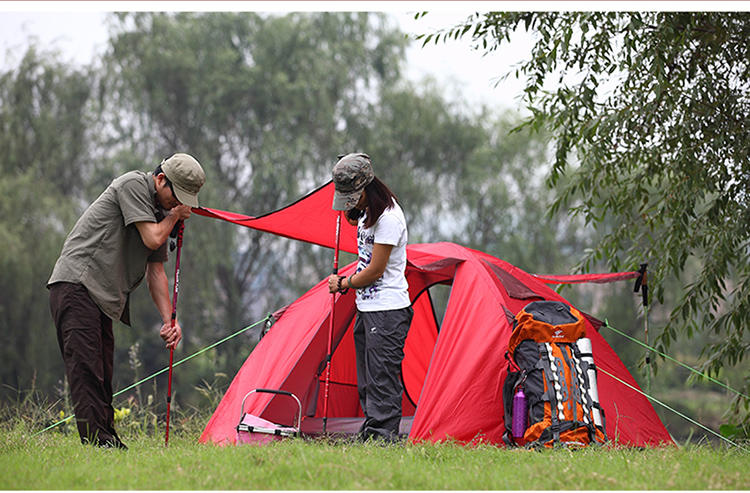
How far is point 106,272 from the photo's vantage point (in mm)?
3703

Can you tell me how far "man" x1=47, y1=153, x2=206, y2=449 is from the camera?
3611 mm

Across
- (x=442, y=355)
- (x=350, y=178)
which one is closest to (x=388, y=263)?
(x=350, y=178)

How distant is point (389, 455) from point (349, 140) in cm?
1361

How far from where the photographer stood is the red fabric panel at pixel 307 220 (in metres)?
4.52

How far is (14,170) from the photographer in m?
13.3

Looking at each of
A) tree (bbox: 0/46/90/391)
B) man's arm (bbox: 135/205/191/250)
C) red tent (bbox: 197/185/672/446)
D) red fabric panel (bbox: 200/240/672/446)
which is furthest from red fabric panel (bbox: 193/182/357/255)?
tree (bbox: 0/46/90/391)

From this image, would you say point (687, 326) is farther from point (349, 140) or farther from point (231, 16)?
point (231, 16)

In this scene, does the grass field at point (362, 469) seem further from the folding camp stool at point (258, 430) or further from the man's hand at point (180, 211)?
the man's hand at point (180, 211)

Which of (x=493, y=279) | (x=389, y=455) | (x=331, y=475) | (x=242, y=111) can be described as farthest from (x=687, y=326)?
(x=242, y=111)

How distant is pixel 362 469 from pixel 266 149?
1353cm

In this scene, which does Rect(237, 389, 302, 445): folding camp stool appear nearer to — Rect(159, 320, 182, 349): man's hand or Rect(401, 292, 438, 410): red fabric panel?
Rect(159, 320, 182, 349): man's hand

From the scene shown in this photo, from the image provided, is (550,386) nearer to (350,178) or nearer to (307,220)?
(350,178)

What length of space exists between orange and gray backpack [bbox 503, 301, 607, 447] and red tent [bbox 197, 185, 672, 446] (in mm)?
165

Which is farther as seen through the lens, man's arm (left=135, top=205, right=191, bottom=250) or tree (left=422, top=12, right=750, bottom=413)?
tree (left=422, top=12, right=750, bottom=413)
